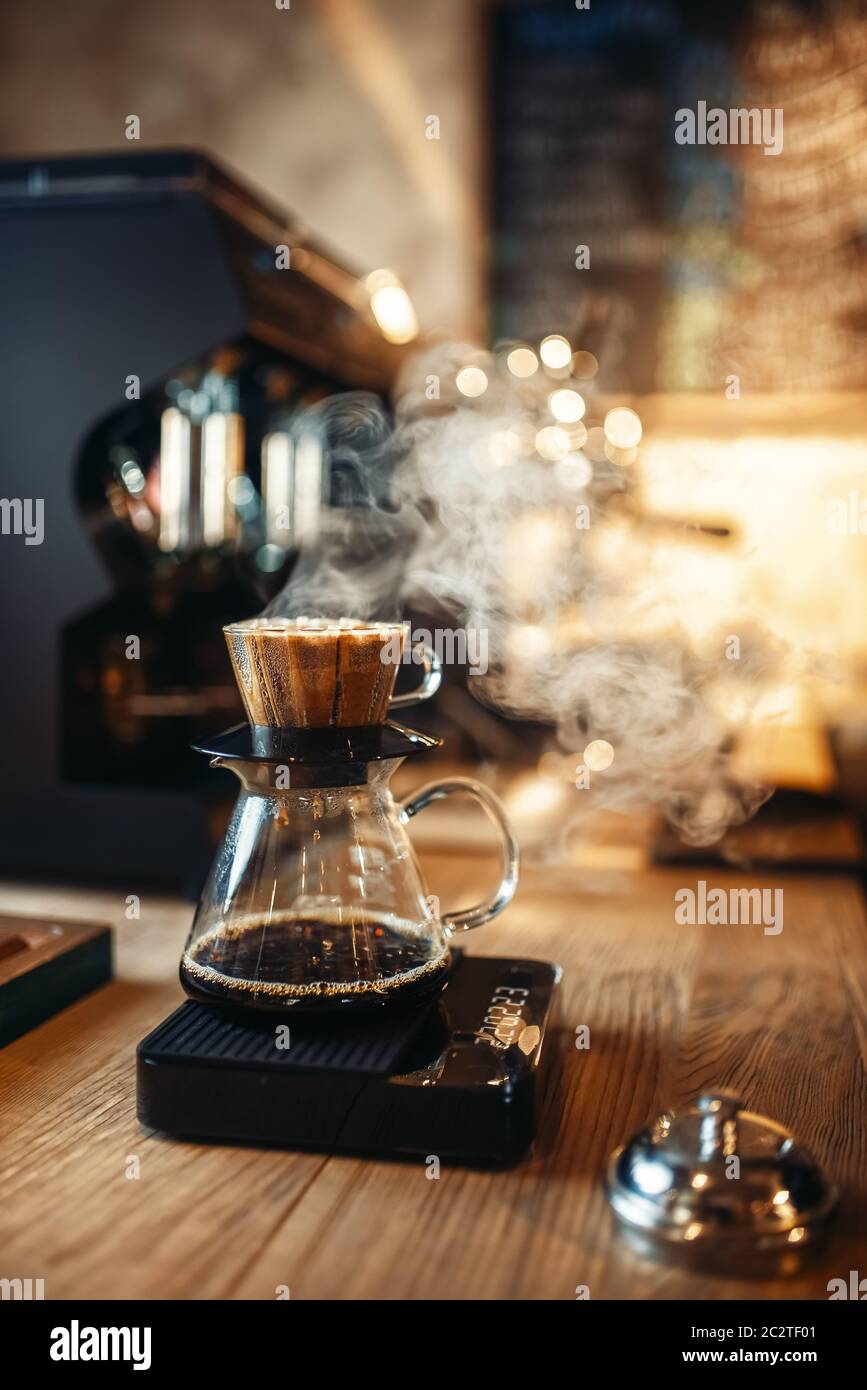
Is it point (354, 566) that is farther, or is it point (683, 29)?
point (683, 29)

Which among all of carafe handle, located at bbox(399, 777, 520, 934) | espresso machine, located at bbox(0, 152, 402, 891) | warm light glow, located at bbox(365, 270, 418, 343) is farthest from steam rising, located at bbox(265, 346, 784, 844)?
carafe handle, located at bbox(399, 777, 520, 934)

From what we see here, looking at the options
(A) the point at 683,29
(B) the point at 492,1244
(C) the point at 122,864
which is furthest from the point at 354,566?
(A) the point at 683,29

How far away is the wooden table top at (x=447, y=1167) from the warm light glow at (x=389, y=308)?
1.41m

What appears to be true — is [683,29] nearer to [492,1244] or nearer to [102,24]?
[102,24]

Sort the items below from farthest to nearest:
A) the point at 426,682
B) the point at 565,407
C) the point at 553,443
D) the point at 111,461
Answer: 1. the point at 565,407
2. the point at 553,443
3. the point at 111,461
4. the point at 426,682

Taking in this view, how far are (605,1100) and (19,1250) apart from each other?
39 centimetres

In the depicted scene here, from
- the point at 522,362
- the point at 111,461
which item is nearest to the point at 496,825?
the point at 111,461

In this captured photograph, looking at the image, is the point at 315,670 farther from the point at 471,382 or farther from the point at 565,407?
the point at 471,382

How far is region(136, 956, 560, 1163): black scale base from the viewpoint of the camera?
72 cm

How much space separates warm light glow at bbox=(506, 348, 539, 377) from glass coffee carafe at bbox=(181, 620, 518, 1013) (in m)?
2.26

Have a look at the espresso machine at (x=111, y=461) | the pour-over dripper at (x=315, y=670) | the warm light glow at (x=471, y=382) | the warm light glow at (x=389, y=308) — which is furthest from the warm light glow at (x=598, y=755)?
the warm light glow at (x=471, y=382)

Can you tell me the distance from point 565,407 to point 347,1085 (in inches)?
84.4

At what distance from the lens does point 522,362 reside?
310 cm

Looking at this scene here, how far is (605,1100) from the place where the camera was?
Answer: 0.83m
